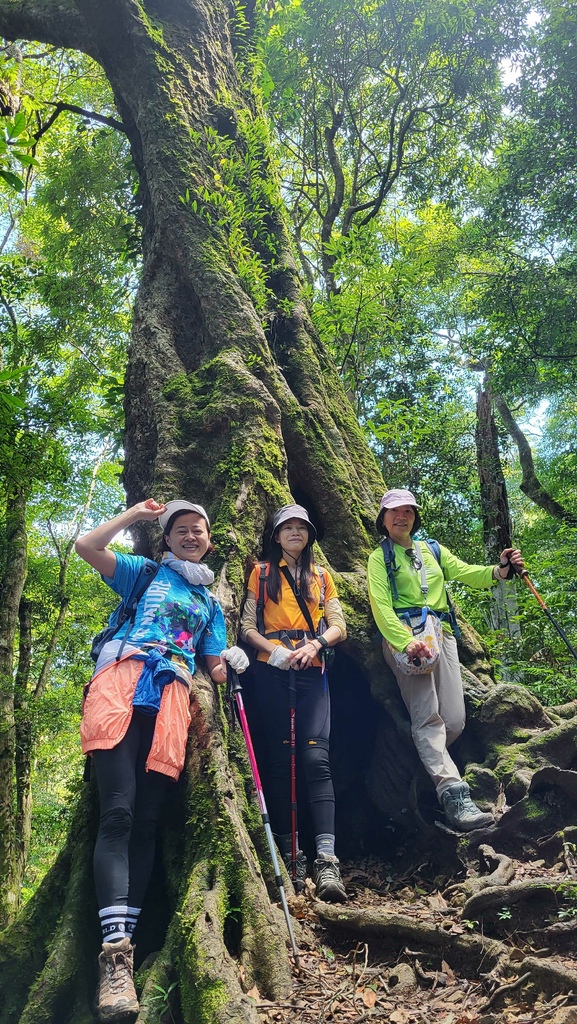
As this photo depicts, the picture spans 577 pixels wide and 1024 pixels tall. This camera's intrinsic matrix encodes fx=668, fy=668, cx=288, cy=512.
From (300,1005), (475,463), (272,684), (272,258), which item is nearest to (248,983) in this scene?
(300,1005)

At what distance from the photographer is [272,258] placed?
24.8ft

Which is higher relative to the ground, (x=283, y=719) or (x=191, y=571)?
(x=191, y=571)

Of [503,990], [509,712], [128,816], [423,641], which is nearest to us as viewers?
[503,990]

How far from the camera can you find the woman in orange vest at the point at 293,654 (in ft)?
15.0

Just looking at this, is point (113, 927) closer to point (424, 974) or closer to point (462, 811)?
point (424, 974)

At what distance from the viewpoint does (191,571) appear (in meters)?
4.04

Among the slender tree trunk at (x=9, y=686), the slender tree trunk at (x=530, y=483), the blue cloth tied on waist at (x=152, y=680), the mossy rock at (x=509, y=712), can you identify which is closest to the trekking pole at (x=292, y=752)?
the blue cloth tied on waist at (x=152, y=680)

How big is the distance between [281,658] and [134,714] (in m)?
1.35

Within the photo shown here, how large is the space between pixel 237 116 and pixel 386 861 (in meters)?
7.74

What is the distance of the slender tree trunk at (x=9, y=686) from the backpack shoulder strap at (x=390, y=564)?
6.37 meters

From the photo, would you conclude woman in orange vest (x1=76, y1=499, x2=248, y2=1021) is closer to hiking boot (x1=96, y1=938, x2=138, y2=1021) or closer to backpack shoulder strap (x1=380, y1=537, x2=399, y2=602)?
hiking boot (x1=96, y1=938, x2=138, y2=1021)

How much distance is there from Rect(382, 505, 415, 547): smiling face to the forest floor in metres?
2.37

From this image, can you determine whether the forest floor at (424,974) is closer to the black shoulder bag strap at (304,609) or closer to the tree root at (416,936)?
the tree root at (416,936)

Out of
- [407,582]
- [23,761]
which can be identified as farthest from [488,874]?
[23,761]
